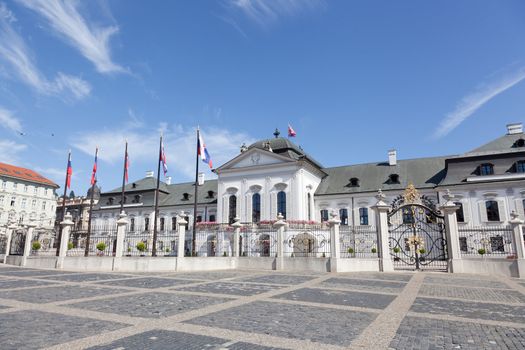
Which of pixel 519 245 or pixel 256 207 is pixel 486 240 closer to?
pixel 519 245

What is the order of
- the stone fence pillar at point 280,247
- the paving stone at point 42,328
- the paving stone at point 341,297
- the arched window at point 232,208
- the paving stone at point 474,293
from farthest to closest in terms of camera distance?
Result: the arched window at point 232,208 → the stone fence pillar at point 280,247 → the paving stone at point 474,293 → the paving stone at point 341,297 → the paving stone at point 42,328

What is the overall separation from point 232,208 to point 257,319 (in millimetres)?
33903

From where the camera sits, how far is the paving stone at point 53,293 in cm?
845

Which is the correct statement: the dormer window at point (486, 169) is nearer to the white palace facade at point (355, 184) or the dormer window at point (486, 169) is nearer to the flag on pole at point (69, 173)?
the white palace facade at point (355, 184)

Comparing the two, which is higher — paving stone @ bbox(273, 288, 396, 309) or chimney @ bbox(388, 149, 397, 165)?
chimney @ bbox(388, 149, 397, 165)

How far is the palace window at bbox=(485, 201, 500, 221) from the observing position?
3234 cm

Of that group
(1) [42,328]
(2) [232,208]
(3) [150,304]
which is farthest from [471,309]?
(2) [232,208]

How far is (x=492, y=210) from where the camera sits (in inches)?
1282

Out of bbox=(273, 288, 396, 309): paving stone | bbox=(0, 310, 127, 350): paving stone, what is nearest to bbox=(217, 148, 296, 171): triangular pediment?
bbox=(273, 288, 396, 309): paving stone

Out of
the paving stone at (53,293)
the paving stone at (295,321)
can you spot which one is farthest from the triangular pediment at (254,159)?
the paving stone at (295,321)

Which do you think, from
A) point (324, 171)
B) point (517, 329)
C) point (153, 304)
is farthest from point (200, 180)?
point (517, 329)

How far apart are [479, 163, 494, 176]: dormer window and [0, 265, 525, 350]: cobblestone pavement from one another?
2719 cm

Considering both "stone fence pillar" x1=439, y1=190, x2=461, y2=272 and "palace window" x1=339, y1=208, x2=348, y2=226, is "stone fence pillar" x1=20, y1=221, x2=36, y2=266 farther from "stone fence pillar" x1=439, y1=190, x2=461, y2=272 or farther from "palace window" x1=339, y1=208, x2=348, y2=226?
"palace window" x1=339, y1=208, x2=348, y2=226

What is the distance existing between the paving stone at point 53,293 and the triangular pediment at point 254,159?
94.8ft
